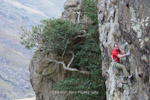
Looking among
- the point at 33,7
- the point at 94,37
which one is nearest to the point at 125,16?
the point at 94,37

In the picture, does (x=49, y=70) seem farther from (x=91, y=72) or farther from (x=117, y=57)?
(x=117, y=57)

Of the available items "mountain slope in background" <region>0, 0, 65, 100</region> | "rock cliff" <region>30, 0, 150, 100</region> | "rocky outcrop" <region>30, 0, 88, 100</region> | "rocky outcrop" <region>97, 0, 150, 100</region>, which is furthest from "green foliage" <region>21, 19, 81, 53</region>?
"mountain slope in background" <region>0, 0, 65, 100</region>

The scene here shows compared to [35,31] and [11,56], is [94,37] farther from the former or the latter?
[11,56]

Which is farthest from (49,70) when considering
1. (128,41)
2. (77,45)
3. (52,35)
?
(128,41)

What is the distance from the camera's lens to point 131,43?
34.1ft

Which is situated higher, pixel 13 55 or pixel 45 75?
pixel 13 55

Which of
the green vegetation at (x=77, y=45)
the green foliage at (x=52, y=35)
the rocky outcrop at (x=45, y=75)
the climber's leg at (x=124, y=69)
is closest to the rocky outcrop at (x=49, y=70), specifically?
the rocky outcrop at (x=45, y=75)

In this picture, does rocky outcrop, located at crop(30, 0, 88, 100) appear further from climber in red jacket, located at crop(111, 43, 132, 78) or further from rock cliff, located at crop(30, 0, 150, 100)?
climber in red jacket, located at crop(111, 43, 132, 78)

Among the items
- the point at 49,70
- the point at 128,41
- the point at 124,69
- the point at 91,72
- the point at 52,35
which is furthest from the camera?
the point at 49,70

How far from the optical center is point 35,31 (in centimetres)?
2052

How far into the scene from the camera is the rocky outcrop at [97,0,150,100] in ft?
29.5

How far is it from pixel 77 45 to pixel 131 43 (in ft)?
35.4

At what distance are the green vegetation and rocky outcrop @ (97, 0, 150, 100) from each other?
14.4 feet

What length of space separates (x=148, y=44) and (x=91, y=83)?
10117 mm
